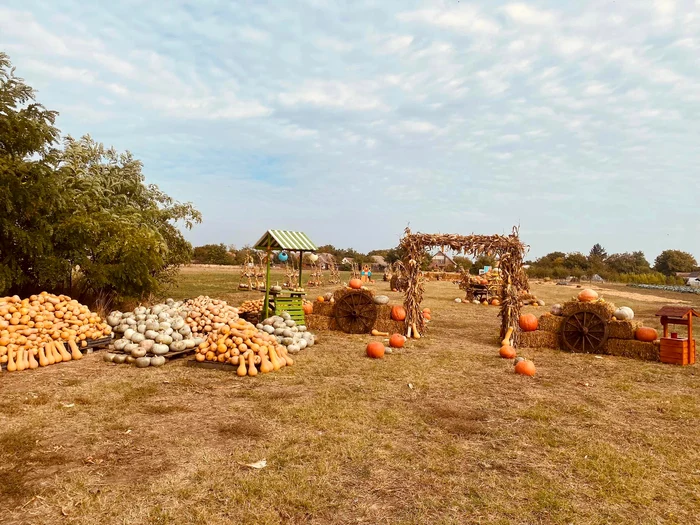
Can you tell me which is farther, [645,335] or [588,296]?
[588,296]

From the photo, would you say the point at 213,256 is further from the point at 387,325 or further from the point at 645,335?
the point at 645,335

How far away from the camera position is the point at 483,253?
12.2 m

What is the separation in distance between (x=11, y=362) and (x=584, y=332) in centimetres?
1272

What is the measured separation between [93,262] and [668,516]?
14.6 meters

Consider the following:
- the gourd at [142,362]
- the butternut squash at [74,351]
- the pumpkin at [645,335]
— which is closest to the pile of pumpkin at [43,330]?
the butternut squash at [74,351]

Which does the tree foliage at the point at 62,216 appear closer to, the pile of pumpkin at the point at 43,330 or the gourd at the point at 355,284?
the pile of pumpkin at the point at 43,330

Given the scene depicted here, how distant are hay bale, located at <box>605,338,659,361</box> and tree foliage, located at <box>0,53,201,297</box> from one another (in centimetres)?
1291

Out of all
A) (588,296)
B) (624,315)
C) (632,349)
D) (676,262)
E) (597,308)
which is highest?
(676,262)

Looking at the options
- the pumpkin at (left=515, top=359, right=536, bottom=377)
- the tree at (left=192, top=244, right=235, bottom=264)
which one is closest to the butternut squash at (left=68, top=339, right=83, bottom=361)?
the pumpkin at (left=515, top=359, right=536, bottom=377)

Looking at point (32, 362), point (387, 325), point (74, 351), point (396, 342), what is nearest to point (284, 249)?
point (387, 325)

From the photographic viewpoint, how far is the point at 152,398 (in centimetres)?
689

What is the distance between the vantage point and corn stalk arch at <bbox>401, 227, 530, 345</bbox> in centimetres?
1203

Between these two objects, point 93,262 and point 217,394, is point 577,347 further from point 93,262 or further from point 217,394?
point 93,262

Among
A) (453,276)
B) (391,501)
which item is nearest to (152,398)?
(391,501)
